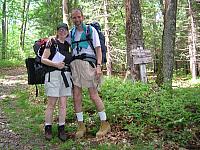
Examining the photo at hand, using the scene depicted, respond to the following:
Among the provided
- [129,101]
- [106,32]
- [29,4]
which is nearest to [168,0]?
[129,101]

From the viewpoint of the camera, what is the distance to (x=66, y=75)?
19.9ft

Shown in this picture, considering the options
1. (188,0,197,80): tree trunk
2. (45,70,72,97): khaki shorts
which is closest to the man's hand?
(45,70,72,97): khaki shorts

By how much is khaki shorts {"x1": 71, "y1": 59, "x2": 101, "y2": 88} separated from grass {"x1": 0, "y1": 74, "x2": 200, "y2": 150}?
95 cm

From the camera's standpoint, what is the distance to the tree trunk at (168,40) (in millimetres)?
9281

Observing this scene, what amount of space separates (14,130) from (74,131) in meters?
1.39

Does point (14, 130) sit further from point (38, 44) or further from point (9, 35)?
point (9, 35)

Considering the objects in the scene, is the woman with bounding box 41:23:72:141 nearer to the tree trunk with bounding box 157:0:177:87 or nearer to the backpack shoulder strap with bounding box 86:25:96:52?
the backpack shoulder strap with bounding box 86:25:96:52

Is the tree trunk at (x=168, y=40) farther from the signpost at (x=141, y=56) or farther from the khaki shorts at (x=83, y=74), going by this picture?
the khaki shorts at (x=83, y=74)

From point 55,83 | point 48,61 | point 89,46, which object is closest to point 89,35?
point 89,46

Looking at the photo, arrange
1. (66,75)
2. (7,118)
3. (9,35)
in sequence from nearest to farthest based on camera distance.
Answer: (66,75)
(7,118)
(9,35)

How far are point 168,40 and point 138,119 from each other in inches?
149

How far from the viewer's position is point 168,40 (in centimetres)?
938

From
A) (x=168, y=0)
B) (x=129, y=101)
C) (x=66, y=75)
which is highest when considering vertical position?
(x=168, y=0)

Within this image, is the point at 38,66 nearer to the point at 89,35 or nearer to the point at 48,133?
the point at 89,35
